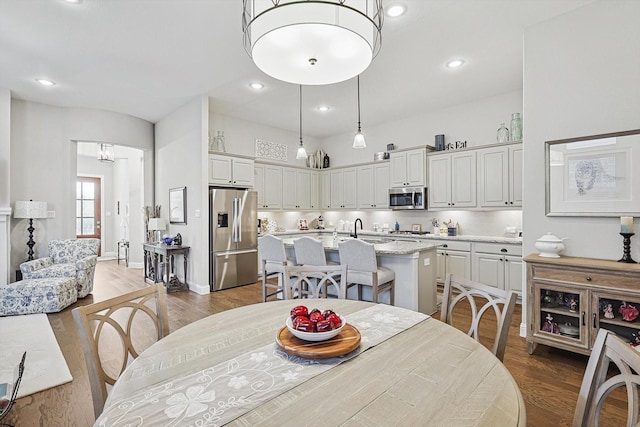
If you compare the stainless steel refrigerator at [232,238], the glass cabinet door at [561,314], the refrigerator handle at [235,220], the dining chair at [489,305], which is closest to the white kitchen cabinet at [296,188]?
the stainless steel refrigerator at [232,238]

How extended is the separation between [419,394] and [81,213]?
10214 millimetres

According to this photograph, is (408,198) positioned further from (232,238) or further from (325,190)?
(232,238)

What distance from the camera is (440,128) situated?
18.5ft

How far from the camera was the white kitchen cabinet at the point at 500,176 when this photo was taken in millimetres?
4555

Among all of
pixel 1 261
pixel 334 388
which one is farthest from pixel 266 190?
pixel 334 388

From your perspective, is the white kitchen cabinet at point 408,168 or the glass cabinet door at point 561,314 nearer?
the glass cabinet door at point 561,314

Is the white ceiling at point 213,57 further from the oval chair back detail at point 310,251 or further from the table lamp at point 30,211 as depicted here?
the oval chair back detail at point 310,251

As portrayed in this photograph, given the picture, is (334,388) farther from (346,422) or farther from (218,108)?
(218,108)

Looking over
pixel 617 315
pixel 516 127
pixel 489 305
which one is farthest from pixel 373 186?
pixel 489 305

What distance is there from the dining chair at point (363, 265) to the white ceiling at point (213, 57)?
6.99 ft

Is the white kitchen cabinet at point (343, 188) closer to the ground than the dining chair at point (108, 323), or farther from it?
farther from it

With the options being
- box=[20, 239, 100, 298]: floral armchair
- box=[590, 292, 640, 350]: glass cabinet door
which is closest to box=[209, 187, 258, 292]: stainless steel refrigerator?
box=[20, 239, 100, 298]: floral armchair

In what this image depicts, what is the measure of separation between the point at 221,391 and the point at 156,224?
5.43 metres

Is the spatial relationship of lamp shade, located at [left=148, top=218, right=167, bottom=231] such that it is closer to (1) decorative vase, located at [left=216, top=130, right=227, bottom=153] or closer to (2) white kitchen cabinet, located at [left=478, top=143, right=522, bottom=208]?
(1) decorative vase, located at [left=216, top=130, right=227, bottom=153]
